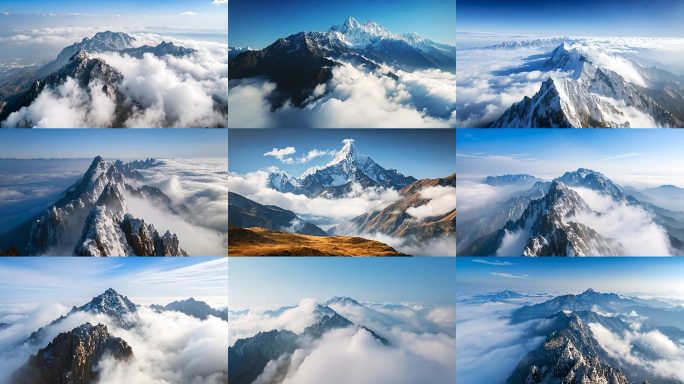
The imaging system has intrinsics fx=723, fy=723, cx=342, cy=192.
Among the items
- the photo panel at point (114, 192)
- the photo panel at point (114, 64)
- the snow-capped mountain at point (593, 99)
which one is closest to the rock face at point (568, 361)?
the snow-capped mountain at point (593, 99)

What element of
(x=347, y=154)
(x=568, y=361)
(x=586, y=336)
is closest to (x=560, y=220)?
(x=586, y=336)

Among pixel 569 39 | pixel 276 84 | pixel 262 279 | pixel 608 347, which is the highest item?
pixel 569 39

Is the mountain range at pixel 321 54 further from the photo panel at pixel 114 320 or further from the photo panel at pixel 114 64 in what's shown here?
the photo panel at pixel 114 320

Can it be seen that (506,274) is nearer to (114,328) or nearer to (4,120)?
(114,328)

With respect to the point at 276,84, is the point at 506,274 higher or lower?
lower

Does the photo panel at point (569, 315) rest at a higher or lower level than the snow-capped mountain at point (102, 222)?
lower

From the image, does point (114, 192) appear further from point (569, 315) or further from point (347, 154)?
point (569, 315)

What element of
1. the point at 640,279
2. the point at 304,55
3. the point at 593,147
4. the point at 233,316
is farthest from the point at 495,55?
the point at 233,316
